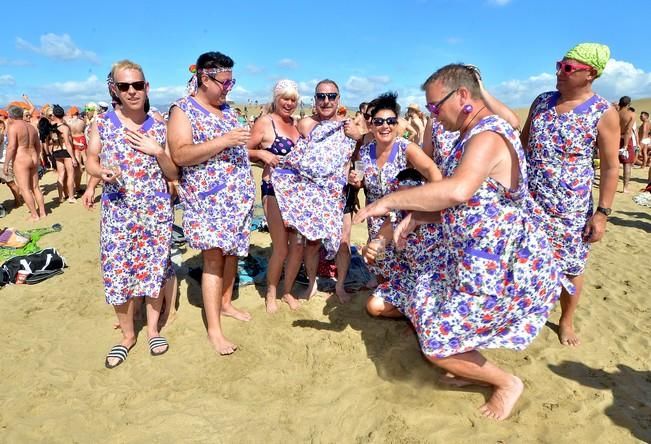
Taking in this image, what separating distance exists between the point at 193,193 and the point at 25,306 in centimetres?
272

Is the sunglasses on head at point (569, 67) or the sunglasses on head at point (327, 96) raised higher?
the sunglasses on head at point (569, 67)

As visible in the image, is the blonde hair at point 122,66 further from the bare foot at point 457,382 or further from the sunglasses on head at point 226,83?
the bare foot at point 457,382

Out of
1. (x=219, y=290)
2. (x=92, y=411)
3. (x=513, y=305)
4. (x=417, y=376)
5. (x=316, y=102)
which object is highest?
(x=316, y=102)

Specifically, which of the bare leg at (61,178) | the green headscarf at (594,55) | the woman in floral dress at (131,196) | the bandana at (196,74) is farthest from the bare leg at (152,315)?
the bare leg at (61,178)

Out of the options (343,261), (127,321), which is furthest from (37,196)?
(343,261)

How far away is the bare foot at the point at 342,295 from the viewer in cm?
436

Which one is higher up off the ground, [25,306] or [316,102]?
[316,102]

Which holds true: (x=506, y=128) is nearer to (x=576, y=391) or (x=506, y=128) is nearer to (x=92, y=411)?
(x=576, y=391)

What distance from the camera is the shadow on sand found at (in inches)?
102

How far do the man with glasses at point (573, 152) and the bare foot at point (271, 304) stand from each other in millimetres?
2557

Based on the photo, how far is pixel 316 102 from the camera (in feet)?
12.7

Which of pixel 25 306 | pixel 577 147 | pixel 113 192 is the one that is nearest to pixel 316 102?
pixel 113 192

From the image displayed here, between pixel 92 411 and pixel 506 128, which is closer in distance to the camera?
pixel 506 128

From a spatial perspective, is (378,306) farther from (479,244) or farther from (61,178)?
(61,178)
